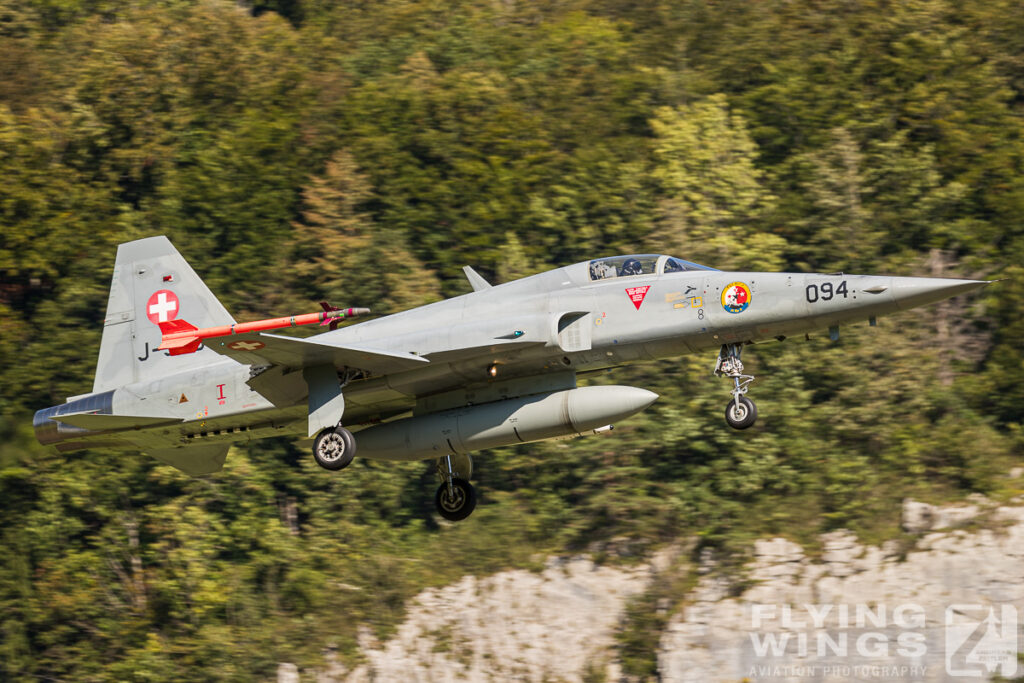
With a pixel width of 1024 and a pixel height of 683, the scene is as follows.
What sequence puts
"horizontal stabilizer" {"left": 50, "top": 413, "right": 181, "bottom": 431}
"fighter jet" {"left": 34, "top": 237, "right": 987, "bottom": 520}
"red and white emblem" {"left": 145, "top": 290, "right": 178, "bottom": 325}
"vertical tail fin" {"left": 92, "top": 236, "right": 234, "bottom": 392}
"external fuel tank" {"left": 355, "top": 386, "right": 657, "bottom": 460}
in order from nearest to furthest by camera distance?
"fighter jet" {"left": 34, "top": 237, "right": 987, "bottom": 520}, "external fuel tank" {"left": 355, "top": 386, "right": 657, "bottom": 460}, "horizontal stabilizer" {"left": 50, "top": 413, "right": 181, "bottom": 431}, "vertical tail fin" {"left": 92, "top": 236, "right": 234, "bottom": 392}, "red and white emblem" {"left": 145, "top": 290, "right": 178, "bottom": 325}

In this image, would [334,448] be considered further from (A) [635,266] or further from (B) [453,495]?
(A) [635,266]

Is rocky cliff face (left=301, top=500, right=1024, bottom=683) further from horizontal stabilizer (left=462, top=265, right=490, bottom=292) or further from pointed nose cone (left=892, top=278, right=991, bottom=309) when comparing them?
pointed nose cone (left=892, top=278, right=991, bottom=309)

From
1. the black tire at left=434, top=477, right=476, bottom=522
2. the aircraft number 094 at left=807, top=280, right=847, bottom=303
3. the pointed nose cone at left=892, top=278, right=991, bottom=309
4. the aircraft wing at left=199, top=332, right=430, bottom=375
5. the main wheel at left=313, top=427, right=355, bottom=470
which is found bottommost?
the black tire at left=434, top=477, right=476, bottom=522

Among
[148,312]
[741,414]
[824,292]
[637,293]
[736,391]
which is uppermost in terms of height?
Answer: [148,312]

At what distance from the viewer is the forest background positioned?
104ft

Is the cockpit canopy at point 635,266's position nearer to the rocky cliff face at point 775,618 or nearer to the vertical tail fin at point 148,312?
the vertical tail fin at point 148,312

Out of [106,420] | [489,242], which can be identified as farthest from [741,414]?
[489,242]

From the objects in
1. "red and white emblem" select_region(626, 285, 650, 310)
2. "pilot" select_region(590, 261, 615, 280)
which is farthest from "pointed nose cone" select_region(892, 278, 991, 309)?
"pilot" select_region(590, 261, 615, 280)

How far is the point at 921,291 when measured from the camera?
16.7 metres

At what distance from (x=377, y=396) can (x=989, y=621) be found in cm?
1389

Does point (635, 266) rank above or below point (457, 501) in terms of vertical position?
above

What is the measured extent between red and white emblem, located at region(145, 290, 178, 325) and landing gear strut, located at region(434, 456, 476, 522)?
4.70 m

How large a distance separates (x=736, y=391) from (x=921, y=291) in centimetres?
267

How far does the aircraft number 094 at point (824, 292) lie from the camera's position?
17250mm
